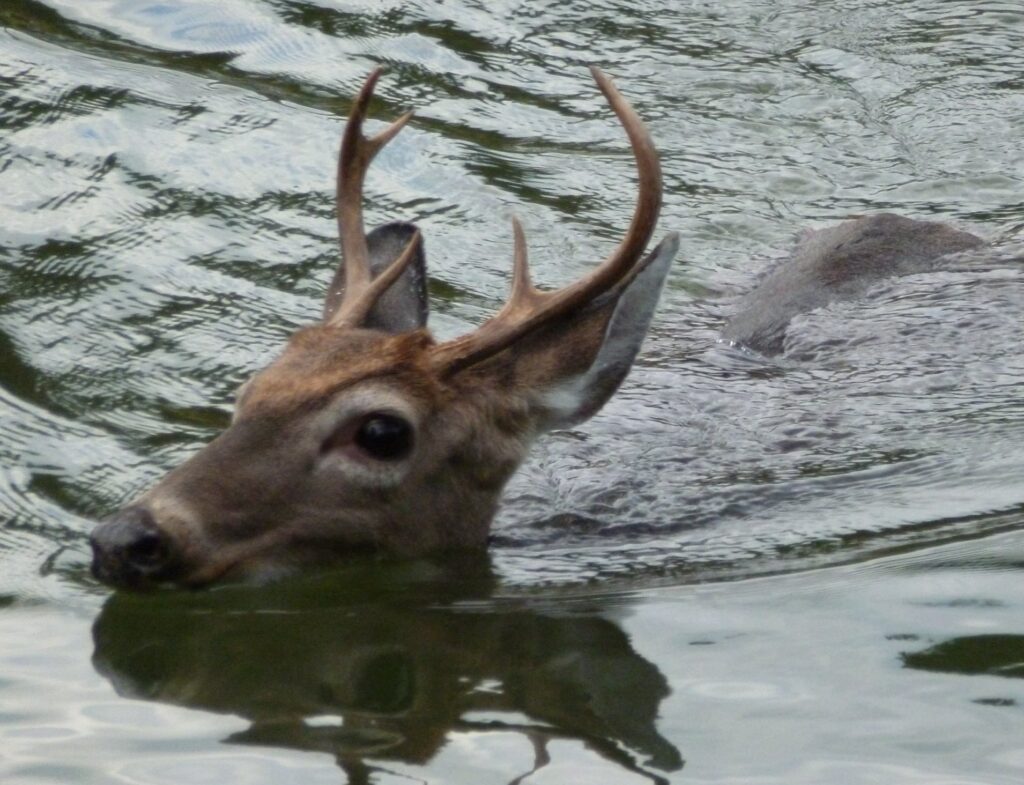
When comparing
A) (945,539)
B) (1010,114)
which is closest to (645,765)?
(945,539)

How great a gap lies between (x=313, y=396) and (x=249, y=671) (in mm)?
953

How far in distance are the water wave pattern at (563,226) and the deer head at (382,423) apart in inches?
17.8

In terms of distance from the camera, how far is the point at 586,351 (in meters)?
6.51

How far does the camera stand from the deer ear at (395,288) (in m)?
7.08

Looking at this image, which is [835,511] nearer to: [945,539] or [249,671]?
[945,539]

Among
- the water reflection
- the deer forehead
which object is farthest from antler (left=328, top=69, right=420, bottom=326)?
the water reflection

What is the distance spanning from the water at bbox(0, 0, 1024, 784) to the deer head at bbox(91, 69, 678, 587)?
0.68 ft

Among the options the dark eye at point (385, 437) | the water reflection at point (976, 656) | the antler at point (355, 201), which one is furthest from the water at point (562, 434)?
the antler at point (355, 201)

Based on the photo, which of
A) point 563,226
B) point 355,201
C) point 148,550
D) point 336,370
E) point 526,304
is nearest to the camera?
point 148,550

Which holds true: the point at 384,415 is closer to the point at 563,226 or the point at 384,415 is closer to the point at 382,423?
the point at 382,423

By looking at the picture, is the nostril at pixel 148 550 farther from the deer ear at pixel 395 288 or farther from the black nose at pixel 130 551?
the deer ear at pixel 395 288

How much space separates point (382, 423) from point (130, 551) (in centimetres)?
101

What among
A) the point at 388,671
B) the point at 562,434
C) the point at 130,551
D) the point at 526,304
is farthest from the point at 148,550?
the point at 562,434

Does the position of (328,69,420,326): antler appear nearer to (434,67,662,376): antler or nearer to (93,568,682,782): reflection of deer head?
(434,67,662,376): antler
